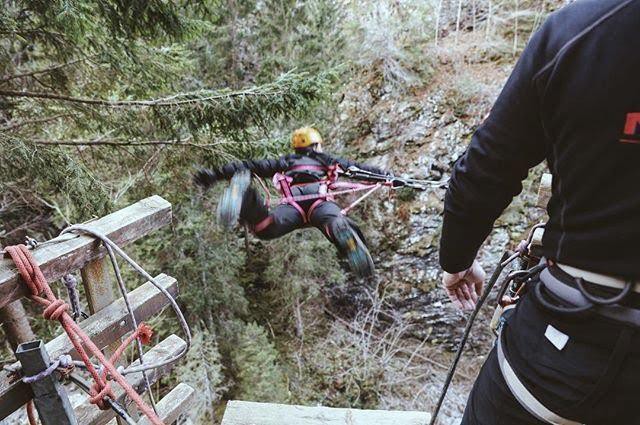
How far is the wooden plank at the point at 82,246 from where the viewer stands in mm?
1267

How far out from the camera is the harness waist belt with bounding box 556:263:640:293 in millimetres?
943

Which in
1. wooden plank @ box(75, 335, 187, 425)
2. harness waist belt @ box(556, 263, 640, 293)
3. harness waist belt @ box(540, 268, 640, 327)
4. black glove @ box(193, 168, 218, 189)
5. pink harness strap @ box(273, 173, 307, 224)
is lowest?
wooden plank @ box(75, 335, 187, 425)

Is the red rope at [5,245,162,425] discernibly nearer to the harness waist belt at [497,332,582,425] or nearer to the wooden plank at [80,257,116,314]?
the wooden plank at [80,257,116,314]

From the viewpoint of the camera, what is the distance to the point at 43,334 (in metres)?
5.99

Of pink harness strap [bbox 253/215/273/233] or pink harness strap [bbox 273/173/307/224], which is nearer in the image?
pink harness strap [bbox 253/215/273/233]

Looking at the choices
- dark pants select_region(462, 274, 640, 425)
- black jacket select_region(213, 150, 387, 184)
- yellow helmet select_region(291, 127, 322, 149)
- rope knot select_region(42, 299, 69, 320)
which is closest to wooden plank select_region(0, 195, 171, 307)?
rope knot select_region(42, 299, 69, 320)

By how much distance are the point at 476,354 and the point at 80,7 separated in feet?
27.4

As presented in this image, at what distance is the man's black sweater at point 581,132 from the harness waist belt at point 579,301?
0.06 m

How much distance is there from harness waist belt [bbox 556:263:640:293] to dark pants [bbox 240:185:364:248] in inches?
82.7

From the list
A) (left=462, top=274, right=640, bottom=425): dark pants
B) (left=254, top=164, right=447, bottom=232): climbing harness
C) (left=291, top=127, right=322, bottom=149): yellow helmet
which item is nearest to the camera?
(left=462, top=274, right=640, bottom=425): dark pants

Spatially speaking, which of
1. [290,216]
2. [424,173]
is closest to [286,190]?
[290,216]

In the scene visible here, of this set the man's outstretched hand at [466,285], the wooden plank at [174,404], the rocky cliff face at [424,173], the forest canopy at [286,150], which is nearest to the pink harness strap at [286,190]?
the forest canopy at [286,150]

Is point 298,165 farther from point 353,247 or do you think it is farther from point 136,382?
point 136,382

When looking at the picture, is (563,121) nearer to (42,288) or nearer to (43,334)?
(42,288)
